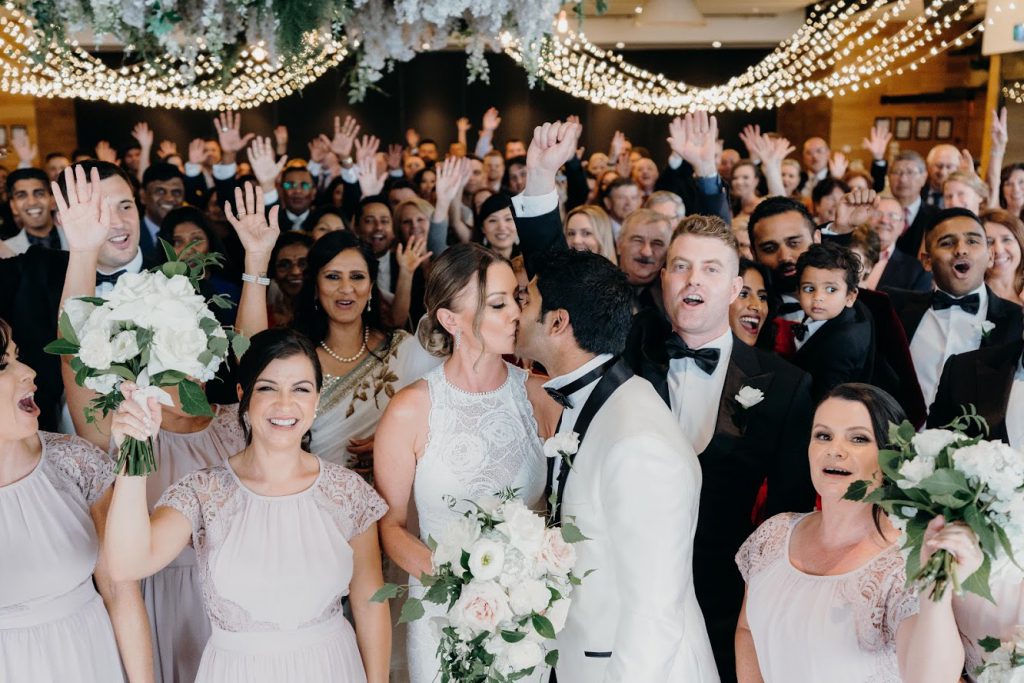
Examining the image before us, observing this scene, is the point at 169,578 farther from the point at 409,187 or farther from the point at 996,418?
the point at 409,187

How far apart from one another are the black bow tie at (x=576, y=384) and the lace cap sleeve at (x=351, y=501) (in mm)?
607

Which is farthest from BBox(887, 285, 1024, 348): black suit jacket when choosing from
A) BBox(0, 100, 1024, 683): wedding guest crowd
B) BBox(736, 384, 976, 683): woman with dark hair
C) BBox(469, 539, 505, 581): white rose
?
BBox(469, 539, 505, 581): white rose

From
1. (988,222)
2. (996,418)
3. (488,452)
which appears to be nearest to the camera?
(488,452)

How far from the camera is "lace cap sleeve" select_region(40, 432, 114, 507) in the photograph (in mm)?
2672

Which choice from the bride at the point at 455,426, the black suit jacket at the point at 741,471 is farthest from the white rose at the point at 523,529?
the black suit jacket at the point at 741,471

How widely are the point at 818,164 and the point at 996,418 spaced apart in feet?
24.6

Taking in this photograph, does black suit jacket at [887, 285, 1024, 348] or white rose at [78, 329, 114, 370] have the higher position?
white rose at [78, 329, 114, 370]

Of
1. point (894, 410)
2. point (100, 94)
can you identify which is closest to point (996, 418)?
point (894, 410)

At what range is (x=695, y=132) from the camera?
449 cm

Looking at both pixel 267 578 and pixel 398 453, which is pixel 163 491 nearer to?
pixel 267 578

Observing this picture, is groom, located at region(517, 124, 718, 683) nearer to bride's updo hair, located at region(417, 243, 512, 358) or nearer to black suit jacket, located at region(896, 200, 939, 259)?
bride's updo hair, located at region(417, 243, 512, 358)

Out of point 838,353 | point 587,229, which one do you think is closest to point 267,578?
point 838,353

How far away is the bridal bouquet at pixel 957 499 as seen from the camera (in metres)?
1.89

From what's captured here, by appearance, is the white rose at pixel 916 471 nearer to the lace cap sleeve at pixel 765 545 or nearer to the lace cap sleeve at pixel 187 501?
the lace cap sleeve at pixel 765 545
